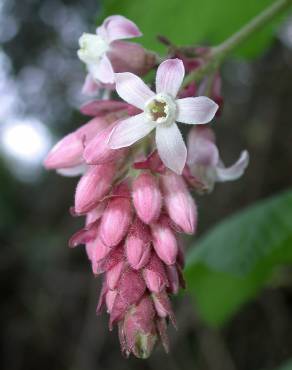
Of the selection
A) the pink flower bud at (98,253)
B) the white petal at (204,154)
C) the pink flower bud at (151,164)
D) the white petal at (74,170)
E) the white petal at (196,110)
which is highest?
the white petal at (196,110)

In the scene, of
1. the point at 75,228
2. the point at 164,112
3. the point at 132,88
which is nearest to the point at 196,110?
the point at 164,112

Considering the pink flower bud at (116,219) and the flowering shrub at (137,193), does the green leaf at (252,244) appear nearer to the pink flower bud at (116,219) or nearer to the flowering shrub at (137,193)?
→ the flowering shrub at (137,193)

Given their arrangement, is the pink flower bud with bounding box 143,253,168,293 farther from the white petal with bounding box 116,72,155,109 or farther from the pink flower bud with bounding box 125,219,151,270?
the white petal with bounding box 116,72,155,109

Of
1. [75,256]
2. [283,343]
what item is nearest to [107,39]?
[283,343]

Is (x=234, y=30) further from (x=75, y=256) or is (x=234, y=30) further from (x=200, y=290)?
(x=75, y=256)

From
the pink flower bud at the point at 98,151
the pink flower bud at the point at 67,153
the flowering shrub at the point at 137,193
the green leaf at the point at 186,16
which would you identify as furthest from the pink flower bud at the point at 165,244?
the green leaf at the point at 186,16

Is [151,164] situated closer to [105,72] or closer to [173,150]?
[173,150]
